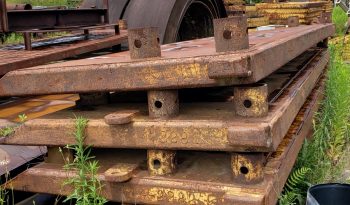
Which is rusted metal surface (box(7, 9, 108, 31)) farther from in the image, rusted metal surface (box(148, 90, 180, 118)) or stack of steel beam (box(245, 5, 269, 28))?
stack of steel beam (box(245, 5, 269, 28))

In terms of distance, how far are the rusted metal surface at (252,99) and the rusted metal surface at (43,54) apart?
1.94 meters

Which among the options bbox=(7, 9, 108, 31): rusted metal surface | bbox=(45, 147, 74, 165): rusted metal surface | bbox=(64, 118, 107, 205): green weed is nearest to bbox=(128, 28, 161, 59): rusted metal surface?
bbox=(64, 118, 107, 205): green weed

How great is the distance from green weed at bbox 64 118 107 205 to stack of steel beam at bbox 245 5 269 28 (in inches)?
323

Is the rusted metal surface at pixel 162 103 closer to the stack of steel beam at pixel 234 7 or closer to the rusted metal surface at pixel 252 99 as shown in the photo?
the rusted metal surface at pixel 252 99

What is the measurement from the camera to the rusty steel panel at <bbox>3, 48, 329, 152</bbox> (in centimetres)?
198

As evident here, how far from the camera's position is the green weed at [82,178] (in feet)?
7.23

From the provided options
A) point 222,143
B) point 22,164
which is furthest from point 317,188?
point 22,164

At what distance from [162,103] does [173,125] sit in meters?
0.14

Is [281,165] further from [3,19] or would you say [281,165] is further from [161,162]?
[3,19]

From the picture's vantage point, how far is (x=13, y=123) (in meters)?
3.35

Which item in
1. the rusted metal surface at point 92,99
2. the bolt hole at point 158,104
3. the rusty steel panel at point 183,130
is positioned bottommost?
the rusty steel panel at point 183,130

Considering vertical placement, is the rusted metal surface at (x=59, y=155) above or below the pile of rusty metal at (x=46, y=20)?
below

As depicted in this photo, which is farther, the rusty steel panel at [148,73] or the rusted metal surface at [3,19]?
the rusted metal surface at [3,19]

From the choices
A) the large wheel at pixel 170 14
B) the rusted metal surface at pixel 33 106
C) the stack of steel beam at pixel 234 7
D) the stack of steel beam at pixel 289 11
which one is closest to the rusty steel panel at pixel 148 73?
the rusted metal surface at pixel 33 106
